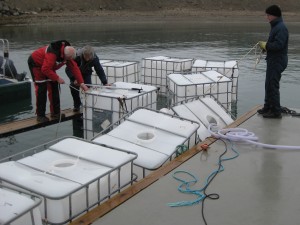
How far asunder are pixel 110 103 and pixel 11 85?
Result: 587 cm

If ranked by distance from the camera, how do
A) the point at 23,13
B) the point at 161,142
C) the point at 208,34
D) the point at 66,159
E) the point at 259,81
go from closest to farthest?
the point at 66,159
the point at 161,142
the point at 259,81
the point at 208,34
the point at 23,13

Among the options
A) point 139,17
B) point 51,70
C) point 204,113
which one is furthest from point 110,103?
point 139,17

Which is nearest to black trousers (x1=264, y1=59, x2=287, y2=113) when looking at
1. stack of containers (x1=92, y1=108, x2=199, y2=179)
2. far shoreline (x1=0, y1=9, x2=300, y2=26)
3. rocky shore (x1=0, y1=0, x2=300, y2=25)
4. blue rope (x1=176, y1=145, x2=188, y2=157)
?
stack of containers (x1=92, y1=108, x2=199, y2=179)

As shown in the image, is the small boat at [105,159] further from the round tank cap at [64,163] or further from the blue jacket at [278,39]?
the blue jacket at [278,39]

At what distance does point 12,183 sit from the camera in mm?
3916

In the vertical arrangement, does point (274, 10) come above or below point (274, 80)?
above

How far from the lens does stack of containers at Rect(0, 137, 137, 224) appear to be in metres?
3.79

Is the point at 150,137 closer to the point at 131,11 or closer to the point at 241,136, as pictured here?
the point at 241,136

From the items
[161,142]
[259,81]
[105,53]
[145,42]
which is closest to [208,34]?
[145,42]

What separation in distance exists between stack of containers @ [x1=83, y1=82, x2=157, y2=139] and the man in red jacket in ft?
1.18

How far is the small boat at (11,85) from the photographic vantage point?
1203cm

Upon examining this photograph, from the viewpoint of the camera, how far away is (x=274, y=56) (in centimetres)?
698

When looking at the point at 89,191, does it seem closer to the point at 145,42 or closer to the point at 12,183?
the point at 12,183

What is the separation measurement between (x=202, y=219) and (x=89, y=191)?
1.14 m
